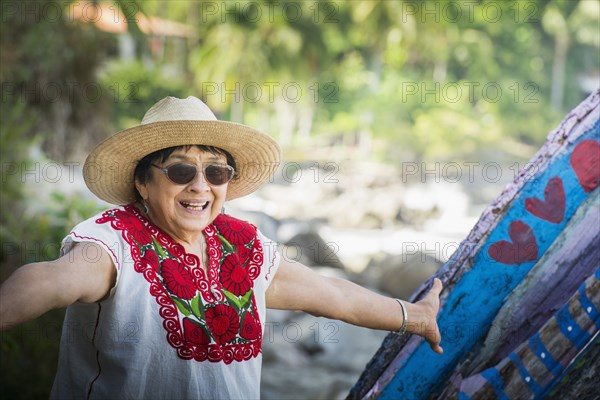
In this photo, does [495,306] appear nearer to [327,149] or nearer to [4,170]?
[4,170]

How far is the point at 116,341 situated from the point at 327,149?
1311 inches

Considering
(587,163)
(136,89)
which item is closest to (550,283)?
(587,163)

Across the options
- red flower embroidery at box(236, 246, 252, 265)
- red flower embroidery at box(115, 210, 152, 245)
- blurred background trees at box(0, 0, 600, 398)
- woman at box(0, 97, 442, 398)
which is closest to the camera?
woman at box(0, 97, 442, 398)

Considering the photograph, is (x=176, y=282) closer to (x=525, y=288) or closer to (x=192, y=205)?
(x=192, y=205)

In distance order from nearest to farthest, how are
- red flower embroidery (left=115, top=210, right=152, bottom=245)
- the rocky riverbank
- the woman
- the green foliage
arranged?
1. the woman
2. red flower embroidery (left=115, top=210, right=152, bottom=245)
3. the rocky riverbank
4. the green foliage

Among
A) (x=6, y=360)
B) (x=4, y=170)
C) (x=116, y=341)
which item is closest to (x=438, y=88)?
(x=4, y=170)

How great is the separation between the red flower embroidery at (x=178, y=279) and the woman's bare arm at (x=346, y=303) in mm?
297

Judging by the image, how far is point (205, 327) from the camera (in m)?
2.11

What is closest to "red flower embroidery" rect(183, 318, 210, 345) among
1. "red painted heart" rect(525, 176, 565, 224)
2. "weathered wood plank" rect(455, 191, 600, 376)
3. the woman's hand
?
the woman's hand

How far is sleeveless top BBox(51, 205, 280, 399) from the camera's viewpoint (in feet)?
6.63

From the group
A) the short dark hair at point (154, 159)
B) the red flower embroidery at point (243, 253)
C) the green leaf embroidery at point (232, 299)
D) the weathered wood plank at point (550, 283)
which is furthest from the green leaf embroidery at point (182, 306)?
the weathered wood plank at point (550, 283)

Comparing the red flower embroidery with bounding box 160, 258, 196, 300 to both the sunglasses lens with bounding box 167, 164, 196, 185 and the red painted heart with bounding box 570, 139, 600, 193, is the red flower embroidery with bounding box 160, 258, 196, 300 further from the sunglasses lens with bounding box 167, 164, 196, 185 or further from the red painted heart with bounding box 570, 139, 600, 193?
the red painted heart with bounding box 570, 139, 600, 193

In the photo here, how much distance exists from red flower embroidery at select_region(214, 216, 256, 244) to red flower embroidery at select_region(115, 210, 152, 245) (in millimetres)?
260

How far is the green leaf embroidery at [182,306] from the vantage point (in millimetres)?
2086
